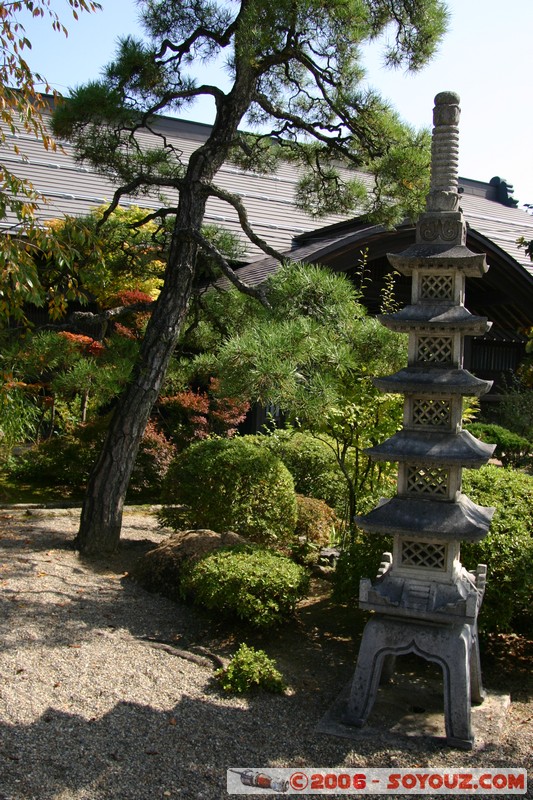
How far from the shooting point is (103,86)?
7.51m

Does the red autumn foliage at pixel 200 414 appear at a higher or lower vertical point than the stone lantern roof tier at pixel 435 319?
lower

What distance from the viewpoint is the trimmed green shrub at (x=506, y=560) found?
5500 millimetres

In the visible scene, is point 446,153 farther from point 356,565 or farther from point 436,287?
point 356,565

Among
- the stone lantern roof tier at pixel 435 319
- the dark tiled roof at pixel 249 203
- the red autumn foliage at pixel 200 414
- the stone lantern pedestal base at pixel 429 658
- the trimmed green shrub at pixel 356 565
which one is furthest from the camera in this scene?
the dark tiled roof at pixel 249 203

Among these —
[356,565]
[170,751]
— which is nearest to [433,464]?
[356,565]

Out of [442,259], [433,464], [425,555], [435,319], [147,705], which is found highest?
[442,259]

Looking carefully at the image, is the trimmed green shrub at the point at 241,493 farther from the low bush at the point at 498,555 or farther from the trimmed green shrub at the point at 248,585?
the low bush at the point at 498,555

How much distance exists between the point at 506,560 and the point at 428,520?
1.18 m

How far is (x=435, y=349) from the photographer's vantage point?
195 inches

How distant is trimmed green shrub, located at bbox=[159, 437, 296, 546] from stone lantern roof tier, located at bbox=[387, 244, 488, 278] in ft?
10.9

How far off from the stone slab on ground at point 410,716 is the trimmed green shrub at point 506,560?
0.57m

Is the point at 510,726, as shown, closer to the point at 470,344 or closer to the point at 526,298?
the point at 526,298

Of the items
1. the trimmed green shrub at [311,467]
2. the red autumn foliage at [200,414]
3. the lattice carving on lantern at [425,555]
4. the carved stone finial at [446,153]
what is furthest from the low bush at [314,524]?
the carved stone finial at [446,153]

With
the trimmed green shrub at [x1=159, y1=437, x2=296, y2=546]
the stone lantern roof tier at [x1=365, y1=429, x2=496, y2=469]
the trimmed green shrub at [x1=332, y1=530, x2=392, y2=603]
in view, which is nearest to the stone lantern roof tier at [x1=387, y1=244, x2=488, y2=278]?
the stone lantern roof tier at [x1=365, y1=429, x2=496, y2=469]
